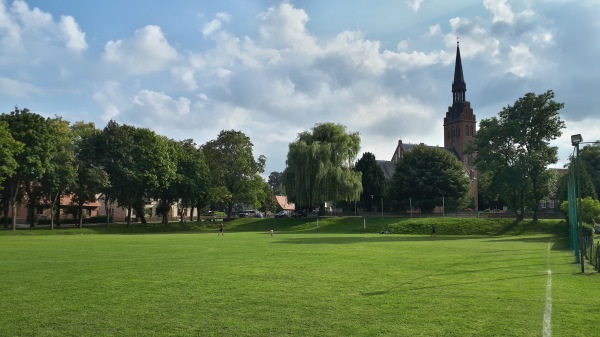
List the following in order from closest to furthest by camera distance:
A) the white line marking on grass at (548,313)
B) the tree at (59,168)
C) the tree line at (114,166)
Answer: the white line marking on grass at (548,313) → the tree line at (114,166) → the tree at (59,168)

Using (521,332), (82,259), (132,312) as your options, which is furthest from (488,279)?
(82,259)

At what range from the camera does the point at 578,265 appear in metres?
23.4

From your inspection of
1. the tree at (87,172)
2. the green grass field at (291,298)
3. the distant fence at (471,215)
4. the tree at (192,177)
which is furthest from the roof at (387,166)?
the green grass field at (291,298)

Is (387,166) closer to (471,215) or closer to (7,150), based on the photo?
(471,215)

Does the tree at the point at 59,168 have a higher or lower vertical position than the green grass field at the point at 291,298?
higher

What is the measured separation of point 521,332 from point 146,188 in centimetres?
6767

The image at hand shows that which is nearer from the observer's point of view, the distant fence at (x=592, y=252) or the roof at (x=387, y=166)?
the distant fence at (x=592, y=252)

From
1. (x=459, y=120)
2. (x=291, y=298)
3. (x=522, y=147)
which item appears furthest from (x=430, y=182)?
(x=291, y=298)

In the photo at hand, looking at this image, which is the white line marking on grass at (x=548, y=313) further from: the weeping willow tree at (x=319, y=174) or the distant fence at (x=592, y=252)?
the weeping willow tree at (x=319, y=174)

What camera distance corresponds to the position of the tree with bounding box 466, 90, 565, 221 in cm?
6003

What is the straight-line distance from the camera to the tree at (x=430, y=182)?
84.0m

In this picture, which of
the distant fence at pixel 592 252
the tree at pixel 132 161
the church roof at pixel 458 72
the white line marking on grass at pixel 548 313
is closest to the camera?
the white line marking on grass at pixel 548 313

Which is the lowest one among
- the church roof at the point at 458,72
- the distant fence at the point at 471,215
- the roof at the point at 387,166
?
the distant fence at the point at 471,215

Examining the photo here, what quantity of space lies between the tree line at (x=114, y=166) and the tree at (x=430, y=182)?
81.1ft
